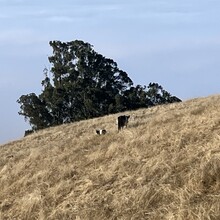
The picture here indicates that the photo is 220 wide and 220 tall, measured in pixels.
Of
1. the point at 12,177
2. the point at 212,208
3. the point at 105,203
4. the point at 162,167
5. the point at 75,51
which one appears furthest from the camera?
the point at 75,51

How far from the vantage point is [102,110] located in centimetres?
4441

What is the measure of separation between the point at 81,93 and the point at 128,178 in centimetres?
3751

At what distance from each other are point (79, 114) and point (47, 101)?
289 centimetres

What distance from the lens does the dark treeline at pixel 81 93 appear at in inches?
1761

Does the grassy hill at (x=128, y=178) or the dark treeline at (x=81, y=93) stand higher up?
the dark treeline at (x=81, y=93)

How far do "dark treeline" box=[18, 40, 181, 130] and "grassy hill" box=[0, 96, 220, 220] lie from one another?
32473 millimetres

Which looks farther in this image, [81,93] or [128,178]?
[81,93]

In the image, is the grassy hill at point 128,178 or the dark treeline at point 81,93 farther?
the dark treeline at point 81,93

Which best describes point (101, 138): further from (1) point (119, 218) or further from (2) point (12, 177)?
(1) point (119, 218)

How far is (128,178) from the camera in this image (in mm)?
8188

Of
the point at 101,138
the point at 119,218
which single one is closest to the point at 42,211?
the point at 119,218

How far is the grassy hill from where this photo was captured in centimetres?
664

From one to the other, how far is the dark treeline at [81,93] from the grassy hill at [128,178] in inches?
1278

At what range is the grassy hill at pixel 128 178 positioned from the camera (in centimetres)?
664
